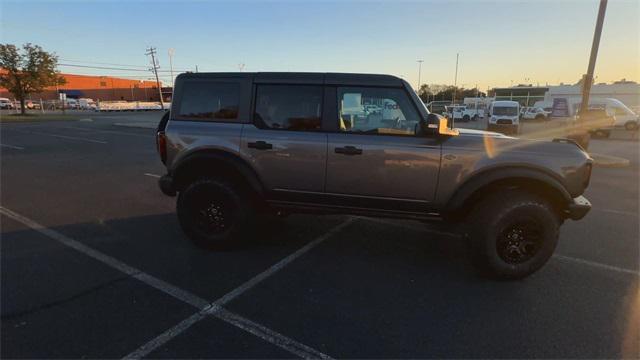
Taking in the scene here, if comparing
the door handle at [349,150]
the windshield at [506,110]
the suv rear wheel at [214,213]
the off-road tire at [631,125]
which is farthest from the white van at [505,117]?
the suv rear wheel at [214,213]

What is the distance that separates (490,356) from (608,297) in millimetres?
1725

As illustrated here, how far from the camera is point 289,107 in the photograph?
4.14m

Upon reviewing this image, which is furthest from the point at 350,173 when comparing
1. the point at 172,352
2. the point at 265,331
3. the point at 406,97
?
the point at 172,352

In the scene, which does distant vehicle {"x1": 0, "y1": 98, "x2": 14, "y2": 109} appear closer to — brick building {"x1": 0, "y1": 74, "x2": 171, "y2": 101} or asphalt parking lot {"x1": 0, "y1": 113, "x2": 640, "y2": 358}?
brick building {"x1": 0, "y1": 74, "x2": 171, "y2": 101}

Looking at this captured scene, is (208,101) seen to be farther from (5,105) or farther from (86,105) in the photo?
(5,105)

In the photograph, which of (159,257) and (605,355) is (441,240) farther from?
(159,257)

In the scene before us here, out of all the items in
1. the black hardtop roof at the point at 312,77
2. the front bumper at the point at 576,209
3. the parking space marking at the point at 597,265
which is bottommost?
the parking space marking at the point at 597,265

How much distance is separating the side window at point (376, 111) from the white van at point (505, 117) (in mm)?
23101

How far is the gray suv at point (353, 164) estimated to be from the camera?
12.2ft

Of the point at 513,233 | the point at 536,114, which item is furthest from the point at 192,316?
the point at 536,114

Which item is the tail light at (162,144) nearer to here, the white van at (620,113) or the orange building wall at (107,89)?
the white van at (620,113)

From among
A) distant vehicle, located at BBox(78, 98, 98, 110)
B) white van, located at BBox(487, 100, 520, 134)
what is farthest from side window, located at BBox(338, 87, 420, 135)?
distant vehicle, located at BBox(78, 98, 98, 110)

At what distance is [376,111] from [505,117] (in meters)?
23.6

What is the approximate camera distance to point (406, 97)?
12.5ft
